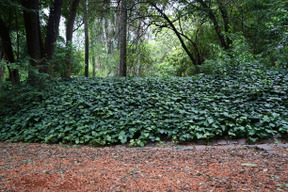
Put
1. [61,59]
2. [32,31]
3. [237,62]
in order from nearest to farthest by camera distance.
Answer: [237,62] < [32,31] < [61,59]

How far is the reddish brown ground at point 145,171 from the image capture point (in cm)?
194

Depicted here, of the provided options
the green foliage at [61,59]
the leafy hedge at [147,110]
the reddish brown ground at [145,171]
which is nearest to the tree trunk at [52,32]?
the green foliage at [61,59]

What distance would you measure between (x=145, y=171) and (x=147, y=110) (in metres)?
2.30

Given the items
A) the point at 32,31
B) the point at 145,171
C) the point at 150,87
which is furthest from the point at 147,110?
the point at 32,31

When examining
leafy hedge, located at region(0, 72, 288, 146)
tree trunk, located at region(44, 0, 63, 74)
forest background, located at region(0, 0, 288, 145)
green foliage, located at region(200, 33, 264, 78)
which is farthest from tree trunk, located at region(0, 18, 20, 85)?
green foliage, located at region(200, 33, 264, 78)

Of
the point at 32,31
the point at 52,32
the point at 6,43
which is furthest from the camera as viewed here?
the point at 6,43

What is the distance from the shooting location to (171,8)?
8.16 metres

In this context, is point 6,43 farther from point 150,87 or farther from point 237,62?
point 237,62

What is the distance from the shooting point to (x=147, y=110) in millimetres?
4602

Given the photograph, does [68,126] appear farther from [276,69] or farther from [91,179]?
[276,69]

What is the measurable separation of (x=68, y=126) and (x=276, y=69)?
6659 mm

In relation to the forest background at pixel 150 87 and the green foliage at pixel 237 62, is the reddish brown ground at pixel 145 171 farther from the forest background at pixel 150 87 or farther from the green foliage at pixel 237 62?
the green foliage at pixel 237 62

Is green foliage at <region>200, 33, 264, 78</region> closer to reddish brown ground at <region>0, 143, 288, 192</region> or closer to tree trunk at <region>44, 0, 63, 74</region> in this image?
reddish brown ground at <region>0, 143, 288, 192</region>

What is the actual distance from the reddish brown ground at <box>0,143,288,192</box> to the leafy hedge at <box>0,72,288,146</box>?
2.46 ft
